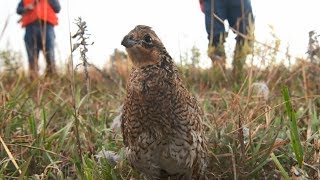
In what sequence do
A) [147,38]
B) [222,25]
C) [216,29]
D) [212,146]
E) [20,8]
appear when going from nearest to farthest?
[147,38] < [212,146] < [216,29] < [222,25] < [20,8]

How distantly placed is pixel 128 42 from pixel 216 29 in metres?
3.51

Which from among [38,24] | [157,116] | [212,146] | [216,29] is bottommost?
[212,146]

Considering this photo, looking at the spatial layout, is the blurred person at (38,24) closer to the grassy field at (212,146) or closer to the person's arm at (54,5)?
the person's arm at (54,5)

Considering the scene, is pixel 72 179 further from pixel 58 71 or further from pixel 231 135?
pixel 58 71

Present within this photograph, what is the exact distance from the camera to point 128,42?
177 cm

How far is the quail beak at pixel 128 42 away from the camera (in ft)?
5.79

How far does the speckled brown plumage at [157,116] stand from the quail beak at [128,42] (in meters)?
0.01

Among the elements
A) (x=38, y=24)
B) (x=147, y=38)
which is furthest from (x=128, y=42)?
(x=38, y=24)

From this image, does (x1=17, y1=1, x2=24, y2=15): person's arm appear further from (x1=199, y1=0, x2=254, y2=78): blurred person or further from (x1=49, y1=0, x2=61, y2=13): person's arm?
(x1=199, y1=0, x2=254, y2=78): blurred person

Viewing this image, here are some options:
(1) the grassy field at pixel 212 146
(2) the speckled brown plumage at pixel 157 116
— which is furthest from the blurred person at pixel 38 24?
(2) the speckled brown plumage at pixel 157 116

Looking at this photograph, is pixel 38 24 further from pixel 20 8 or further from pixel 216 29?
pixel 216 29

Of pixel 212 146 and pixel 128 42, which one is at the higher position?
pixel 128 42

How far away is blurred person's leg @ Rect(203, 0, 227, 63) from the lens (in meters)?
4.37

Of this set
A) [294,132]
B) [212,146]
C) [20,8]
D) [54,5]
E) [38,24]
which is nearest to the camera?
[294,132]
